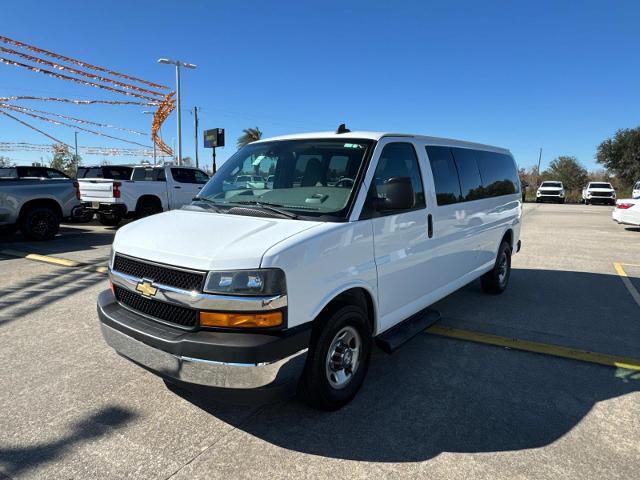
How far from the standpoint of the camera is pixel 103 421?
3.12 meters

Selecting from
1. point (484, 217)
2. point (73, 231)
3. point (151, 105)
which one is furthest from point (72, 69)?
point (484, 217)

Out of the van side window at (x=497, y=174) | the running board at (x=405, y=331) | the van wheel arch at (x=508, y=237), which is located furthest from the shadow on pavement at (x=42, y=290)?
the van wheel arch at (x=508, y=237)

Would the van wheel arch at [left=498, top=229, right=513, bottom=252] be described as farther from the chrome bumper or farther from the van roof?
the chrome bumper

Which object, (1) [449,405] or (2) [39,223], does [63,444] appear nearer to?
(1) [449,405]

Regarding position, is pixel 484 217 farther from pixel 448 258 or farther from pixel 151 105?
pixel 151 105

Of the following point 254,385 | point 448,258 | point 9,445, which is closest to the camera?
point 254,385

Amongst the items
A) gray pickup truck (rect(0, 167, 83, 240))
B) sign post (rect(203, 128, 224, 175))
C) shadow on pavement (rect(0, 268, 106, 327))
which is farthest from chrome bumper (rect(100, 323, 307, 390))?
sign post (rect(203, 128, 224, 175))

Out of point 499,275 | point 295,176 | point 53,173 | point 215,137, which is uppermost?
point 215,137

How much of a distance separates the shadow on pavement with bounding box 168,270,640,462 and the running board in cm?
33

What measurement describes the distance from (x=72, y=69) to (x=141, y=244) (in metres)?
47.4

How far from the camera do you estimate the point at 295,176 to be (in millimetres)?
3900

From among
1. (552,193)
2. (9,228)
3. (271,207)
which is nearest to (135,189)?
(9,228)

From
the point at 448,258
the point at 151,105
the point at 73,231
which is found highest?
the point at 151,105

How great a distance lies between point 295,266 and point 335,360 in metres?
0.93
